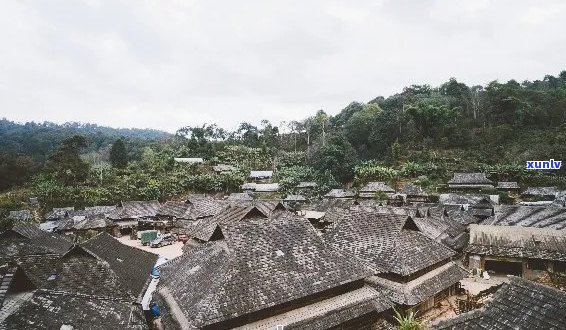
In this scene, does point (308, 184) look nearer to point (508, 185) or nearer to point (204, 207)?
point (204, 207)

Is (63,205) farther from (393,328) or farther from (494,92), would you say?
(494,92)

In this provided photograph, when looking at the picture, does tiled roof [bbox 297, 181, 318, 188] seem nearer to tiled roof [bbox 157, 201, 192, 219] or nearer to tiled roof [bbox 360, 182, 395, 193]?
tiled roof [bbox 360, 182, 395, 193]

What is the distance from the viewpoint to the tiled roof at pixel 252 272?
543 inches

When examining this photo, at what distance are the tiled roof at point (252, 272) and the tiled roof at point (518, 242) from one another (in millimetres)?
18814

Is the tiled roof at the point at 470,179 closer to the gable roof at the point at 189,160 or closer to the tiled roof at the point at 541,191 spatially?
the tiled roof at the point at 541,191

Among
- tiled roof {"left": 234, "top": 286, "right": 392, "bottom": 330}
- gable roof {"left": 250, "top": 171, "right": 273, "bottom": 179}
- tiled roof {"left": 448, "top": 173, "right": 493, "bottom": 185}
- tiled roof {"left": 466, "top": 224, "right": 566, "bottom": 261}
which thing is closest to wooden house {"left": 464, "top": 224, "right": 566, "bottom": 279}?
tiled roof {"left": 466, "top": 224, "right": 566, "bottom": 261}

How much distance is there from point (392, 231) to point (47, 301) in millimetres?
18400

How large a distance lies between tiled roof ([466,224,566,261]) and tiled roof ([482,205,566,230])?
260 cm

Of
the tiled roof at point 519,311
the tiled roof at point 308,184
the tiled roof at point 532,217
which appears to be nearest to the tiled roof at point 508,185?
the tiled roof at point 532,217

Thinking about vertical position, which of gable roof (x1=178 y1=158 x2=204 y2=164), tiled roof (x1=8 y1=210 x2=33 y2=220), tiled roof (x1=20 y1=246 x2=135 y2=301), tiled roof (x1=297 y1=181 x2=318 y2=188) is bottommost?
tiled roof (x1=8 y1=210 x2=33 y2=220)

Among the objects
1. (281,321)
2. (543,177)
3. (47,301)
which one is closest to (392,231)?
(281,321)

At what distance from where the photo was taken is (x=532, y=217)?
3441 cm

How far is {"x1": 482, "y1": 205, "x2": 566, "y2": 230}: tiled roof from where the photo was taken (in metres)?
32.4

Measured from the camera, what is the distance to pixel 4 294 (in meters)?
14.0
